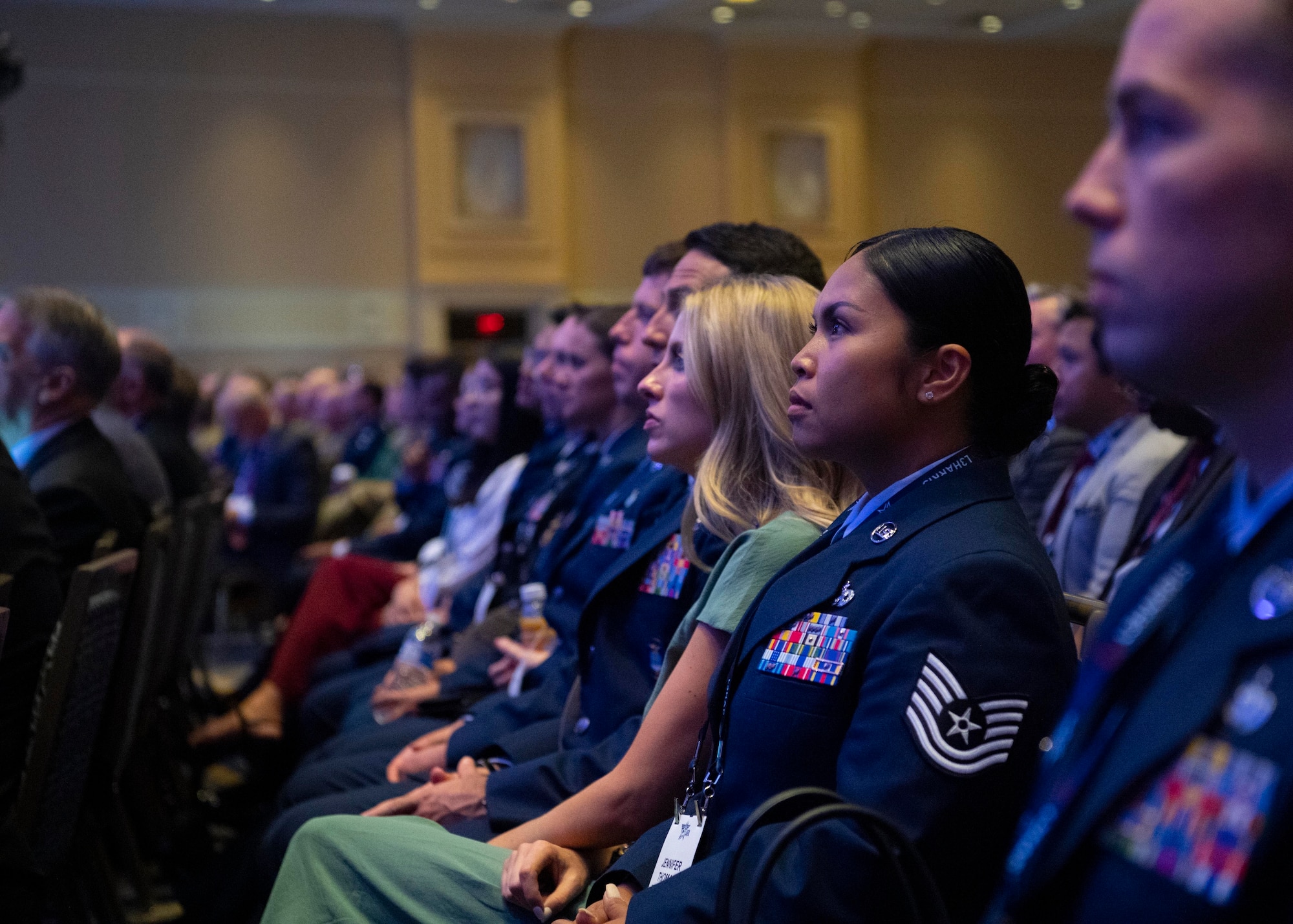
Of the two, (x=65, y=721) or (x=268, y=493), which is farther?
(x=268, y=493)

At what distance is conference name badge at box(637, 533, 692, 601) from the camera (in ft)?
6.81

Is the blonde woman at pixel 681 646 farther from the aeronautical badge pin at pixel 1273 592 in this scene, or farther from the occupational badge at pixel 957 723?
the aeronautical badge pin at pixel 1273 592

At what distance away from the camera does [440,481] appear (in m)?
5.94

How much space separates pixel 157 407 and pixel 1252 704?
4.73 meters

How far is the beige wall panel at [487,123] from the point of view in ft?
39.0

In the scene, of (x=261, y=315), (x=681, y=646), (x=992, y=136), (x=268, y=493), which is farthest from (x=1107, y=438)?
(x=992, y=136)

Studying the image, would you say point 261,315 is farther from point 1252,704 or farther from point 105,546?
point 1252,704

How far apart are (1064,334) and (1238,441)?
294cm

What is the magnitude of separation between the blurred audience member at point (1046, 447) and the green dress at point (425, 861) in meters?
2.23

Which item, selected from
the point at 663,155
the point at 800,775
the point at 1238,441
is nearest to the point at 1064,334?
the point at 800,775

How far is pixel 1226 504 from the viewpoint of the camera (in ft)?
3.00

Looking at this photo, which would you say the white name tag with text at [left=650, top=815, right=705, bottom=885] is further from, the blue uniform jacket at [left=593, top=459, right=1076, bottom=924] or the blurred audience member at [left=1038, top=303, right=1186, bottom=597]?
the blurred audience member at [left=1038, top=303, right=1186, bottom=597]

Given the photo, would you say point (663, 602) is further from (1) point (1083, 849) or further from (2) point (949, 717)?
(1) point (1083, 849)

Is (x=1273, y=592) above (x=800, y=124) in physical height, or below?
below
